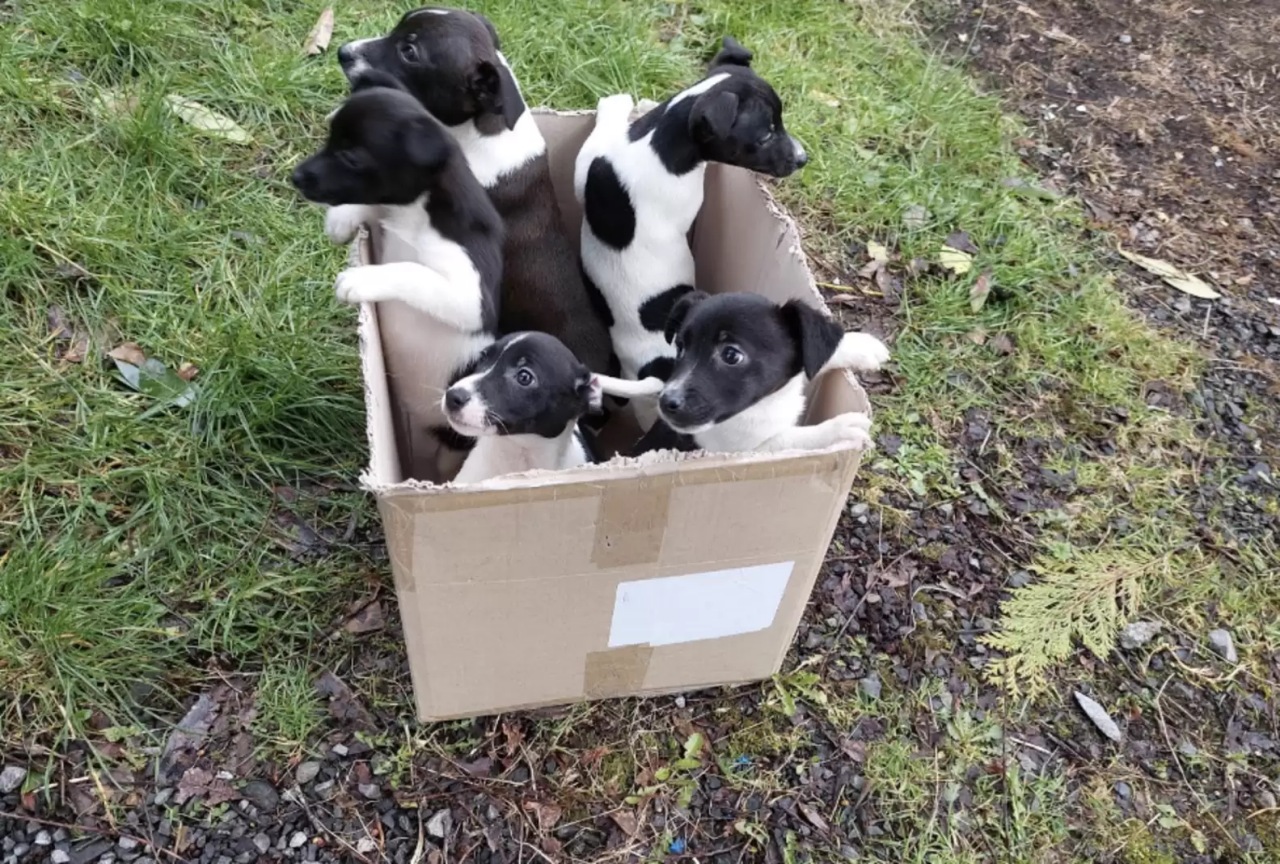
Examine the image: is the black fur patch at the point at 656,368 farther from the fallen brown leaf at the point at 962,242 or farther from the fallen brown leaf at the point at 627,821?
the fallen brown leaf at the point at 962,242

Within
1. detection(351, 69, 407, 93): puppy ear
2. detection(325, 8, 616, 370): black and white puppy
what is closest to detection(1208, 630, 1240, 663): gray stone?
detection(325, 8, 616, 370): black and white puppy

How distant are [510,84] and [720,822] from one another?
1.87 meters

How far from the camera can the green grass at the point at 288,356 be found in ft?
7.98

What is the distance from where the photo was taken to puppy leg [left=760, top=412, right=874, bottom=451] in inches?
74.7

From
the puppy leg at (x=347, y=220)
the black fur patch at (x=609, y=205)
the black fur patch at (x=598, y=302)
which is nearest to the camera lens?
the puppy leg at (x=347, y=220)

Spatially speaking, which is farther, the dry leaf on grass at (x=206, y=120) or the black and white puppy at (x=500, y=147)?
the dry leaf on grass at (x=206, y=120)

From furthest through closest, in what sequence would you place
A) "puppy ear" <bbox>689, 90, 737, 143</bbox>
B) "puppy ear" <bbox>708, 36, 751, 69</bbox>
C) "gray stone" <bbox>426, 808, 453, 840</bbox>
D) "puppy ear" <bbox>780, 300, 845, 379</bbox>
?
1. "puppy ear" <bbox>708, 36, 751, 69</bbox>
2. "puppy ear" <bbox>689, 90, 737, 143</bbox>
3. "gray stone" <bbox>426, 808, 453, 840</bbox>
4. "puppy ear" <bbox>780, 300, 845, 379</bbox>

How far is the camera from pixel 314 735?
7.79 ft

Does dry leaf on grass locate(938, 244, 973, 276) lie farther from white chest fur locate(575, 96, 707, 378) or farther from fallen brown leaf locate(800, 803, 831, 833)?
fallen brown leaf locate(800, 803, 831, 833)

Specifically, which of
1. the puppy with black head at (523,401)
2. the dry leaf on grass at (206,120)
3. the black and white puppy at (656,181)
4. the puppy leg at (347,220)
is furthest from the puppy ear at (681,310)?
the dry leaf on grass at (206,120)

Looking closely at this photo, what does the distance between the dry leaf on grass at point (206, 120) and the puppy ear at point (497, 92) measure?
1346mm

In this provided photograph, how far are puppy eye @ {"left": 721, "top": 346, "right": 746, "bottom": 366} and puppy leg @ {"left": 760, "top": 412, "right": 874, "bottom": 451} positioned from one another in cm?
21

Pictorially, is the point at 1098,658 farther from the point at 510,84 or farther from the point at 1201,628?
the point at 510,84

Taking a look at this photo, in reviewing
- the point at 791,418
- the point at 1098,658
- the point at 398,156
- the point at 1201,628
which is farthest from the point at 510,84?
the point at 1201,628
